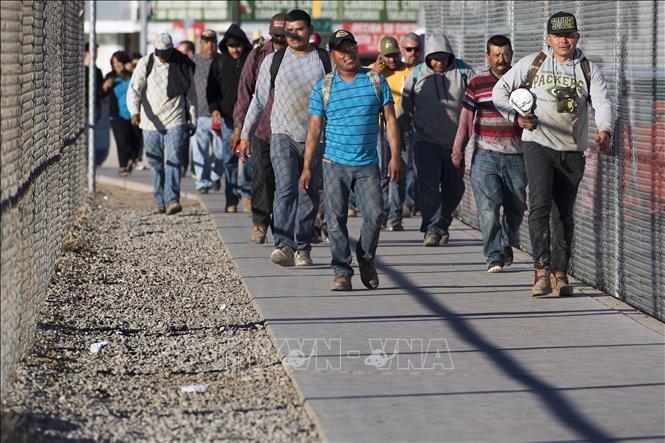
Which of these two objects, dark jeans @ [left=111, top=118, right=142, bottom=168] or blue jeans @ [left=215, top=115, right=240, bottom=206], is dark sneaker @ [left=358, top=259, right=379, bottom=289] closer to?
blue jeans @ [left=215, top=115, right=240, bottom=206]

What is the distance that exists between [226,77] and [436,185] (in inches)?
139

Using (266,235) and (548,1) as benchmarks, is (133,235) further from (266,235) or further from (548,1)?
(548,1)

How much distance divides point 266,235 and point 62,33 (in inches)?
101

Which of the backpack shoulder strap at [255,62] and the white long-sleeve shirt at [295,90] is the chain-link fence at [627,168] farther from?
the backpack shoulder strap at [255,62]

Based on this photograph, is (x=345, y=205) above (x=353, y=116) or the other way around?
the other way around

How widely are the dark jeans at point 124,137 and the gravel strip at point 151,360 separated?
1050 centimetres

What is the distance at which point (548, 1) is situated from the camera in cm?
1263

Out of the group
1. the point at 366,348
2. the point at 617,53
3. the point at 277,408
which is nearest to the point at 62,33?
the point at 617,53

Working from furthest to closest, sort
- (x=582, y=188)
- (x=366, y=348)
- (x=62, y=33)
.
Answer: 1. (x=62, y=33)
2. (x=582, y=188)
3. (x=366, y=348)

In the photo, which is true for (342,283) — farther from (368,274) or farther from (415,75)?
(415,75)

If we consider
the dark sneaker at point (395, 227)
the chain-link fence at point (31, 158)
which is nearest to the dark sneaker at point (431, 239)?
the dark sneaker at point (395, 227)

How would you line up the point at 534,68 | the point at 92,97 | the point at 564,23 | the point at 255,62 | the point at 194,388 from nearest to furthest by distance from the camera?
the point at 194,388
the point at 564,23
the point at 534,68
the point at 255,62
the point at 92,97

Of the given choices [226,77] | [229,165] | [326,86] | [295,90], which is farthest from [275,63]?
Result: [229,165]

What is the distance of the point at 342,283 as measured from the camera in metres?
10.8
